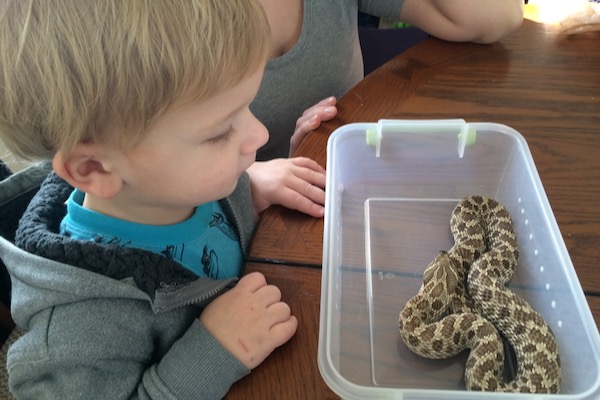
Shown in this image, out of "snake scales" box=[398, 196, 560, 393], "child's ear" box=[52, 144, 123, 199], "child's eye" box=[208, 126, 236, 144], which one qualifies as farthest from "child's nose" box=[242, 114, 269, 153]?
"snake scales" box=[398, 196, 560, 393]

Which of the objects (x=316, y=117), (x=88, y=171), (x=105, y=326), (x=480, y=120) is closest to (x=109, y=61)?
(x=88, y=171)

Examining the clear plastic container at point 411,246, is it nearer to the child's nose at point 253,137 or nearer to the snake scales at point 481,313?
the snake scales at point 481,313

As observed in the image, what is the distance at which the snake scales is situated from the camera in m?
0.69

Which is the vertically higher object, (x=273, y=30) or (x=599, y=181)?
(x=273, y=30)

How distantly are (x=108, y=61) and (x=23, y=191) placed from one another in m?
0.42

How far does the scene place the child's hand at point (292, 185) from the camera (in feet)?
2.73

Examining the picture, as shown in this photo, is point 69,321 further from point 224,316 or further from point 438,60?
point 438,60

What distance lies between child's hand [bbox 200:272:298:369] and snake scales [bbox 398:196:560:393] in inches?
7.0

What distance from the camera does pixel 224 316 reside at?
2.31 feet

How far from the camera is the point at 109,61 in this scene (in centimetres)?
49

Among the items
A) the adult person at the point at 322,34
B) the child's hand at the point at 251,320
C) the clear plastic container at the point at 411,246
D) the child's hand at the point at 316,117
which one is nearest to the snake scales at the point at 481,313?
the clear plastic container at the point at 411,246

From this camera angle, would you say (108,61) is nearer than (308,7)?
Yes

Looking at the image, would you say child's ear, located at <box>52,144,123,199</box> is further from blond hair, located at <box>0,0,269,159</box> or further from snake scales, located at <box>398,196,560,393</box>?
snake scales, located at <box>398,196,560,393</box>

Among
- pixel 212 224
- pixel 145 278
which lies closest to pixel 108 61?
pixel 145 278
